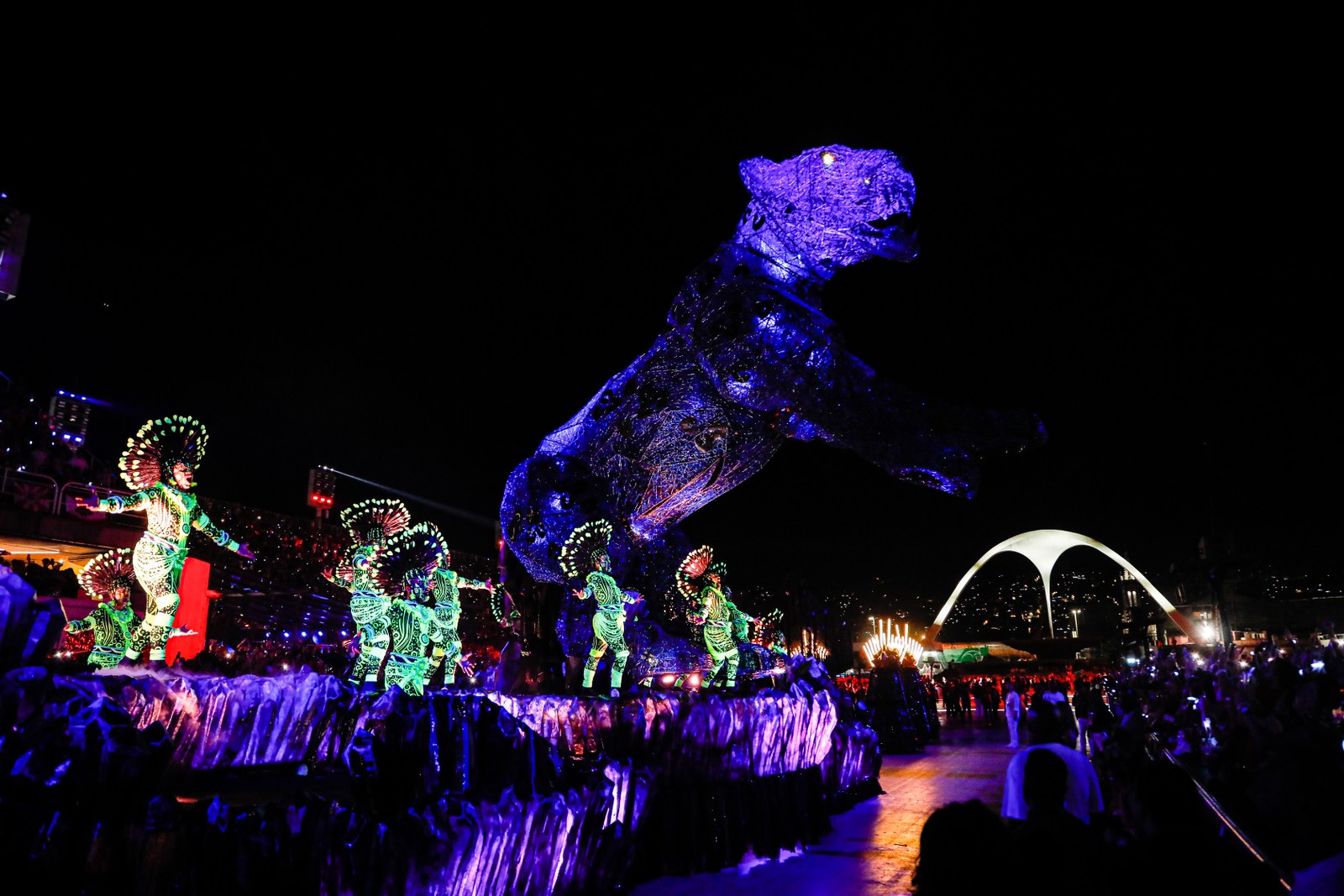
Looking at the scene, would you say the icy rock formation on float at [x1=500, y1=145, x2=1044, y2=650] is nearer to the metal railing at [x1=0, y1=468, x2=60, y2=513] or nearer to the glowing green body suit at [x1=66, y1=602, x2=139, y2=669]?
the glowing green body suit at [x1=66, y1=602, x2=139, y2=669]

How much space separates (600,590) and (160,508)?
10.8ft

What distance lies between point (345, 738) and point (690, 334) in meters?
3.14

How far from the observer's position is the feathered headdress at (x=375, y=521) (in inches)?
278

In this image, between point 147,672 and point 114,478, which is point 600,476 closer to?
point 147,672

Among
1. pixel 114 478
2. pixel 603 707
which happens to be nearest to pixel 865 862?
pixel 603 707

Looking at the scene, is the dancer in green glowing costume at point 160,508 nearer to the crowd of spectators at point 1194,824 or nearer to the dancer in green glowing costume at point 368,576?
the dancer in green glowing costume at point 368,576

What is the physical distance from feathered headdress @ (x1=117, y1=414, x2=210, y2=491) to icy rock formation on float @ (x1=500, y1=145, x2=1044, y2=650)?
2.49 meters

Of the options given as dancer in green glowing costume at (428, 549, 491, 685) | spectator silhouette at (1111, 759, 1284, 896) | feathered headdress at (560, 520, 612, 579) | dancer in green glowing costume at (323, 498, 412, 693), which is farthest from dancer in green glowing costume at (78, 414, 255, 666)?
spectator silhouette at (1111, 759, 1284, 896)

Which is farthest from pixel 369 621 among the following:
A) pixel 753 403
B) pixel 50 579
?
pixel 50 579

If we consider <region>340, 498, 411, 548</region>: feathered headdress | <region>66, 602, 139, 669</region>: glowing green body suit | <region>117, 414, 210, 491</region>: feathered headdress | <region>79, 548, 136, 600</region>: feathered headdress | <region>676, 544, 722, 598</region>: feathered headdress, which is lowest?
<region>66, 602, 139, 669</region>: glowing green body suit

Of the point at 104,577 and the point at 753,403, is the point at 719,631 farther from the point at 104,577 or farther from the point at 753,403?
the point at 104,577

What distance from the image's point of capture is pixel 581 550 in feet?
19.7

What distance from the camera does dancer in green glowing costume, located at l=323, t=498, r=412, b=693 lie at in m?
6.49

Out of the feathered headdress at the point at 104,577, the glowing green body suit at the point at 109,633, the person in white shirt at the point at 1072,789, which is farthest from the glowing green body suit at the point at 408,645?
the person in white shirt at the point at 1072,789
